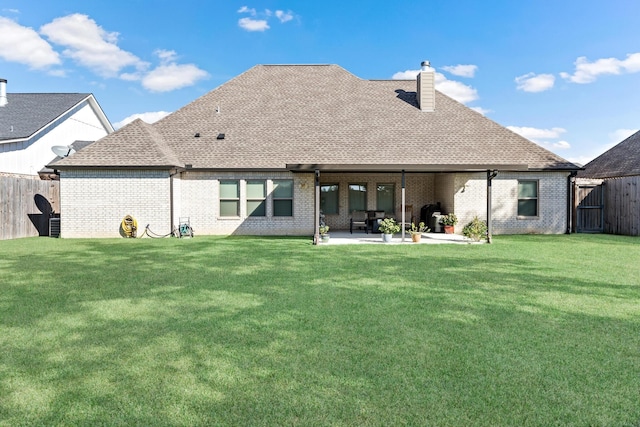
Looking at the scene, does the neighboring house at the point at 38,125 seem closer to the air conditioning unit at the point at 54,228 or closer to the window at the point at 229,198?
the air conditioning unit at the point at 54,228

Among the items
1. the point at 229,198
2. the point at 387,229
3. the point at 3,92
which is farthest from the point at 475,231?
the point at 3,92

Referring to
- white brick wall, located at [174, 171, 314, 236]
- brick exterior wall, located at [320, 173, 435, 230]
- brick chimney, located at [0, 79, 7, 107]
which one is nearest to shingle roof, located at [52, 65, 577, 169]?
white brick wall, located at [174, 171, 314, 236]

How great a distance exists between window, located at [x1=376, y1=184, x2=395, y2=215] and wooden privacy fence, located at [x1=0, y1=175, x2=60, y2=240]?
48.6 ft

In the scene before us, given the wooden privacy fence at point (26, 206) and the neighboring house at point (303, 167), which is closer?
the wooden privacy fence at point (26, 206)

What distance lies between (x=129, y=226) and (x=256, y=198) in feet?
16.6

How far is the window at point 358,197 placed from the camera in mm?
18438

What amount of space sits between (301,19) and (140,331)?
20.4 metres

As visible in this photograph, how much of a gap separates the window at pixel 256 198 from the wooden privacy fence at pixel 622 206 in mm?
15452

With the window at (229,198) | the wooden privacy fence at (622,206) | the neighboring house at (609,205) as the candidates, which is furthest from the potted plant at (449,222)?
the window at (229,198)

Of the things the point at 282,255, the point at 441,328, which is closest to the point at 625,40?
the point at 282,255

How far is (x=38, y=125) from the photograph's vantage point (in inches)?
846

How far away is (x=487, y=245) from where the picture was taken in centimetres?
1275

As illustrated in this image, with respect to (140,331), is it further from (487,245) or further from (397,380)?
(487,245)

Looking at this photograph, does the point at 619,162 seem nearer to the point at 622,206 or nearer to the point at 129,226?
the point at 622,206
